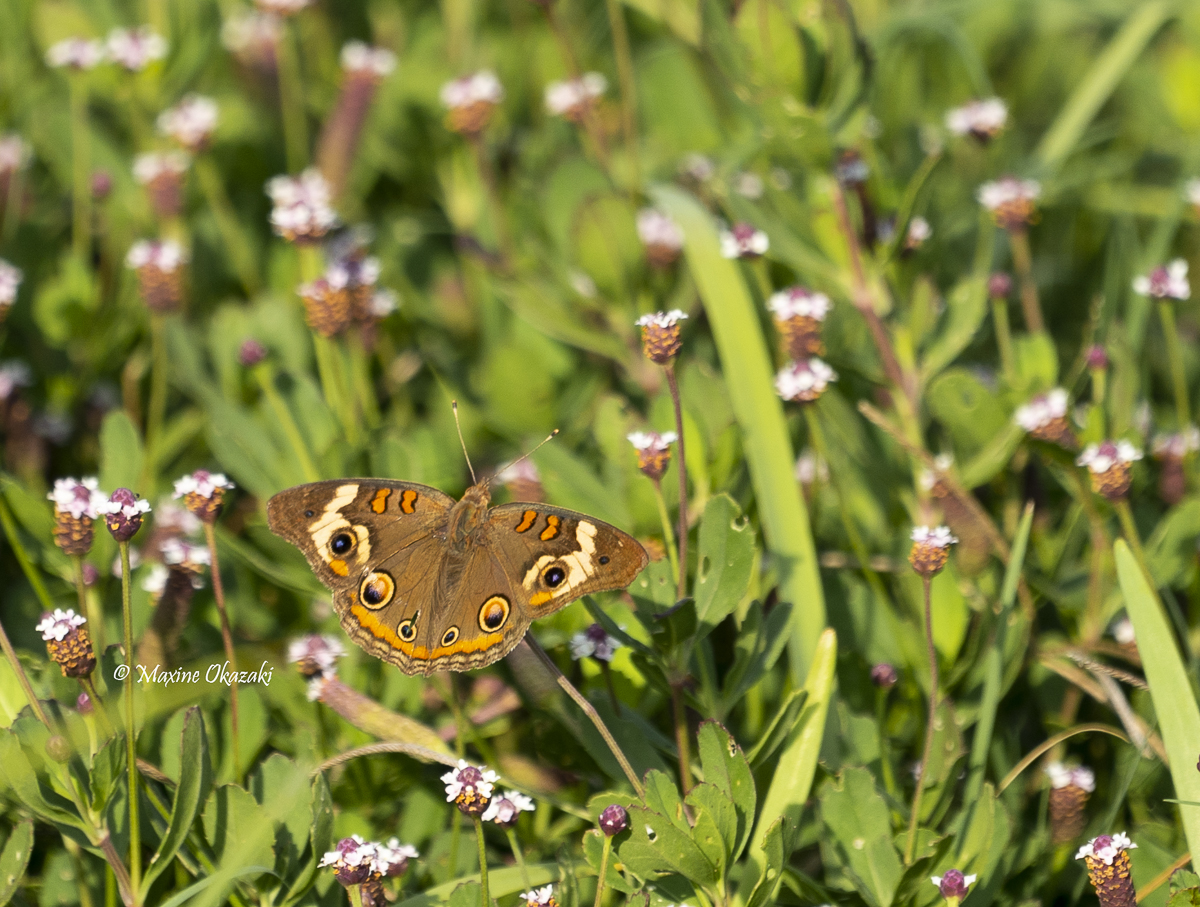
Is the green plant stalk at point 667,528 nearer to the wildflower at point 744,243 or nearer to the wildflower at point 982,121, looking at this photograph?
the wildflower at point 744,243

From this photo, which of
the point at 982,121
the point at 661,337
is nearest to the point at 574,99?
the point at 982,121

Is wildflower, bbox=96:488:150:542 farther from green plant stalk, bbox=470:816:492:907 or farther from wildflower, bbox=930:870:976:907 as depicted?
wildflower, bbox=930:870:976:907

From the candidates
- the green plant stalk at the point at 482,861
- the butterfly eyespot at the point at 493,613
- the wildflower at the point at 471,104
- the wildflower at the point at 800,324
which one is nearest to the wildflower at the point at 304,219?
the wildflower at the point at 471,104

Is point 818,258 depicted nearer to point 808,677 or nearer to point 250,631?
point 808,677

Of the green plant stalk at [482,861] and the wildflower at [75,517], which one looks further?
the wildflower at [75,517]

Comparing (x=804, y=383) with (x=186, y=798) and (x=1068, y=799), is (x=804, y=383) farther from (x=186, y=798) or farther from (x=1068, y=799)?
(x=186, y=798)
